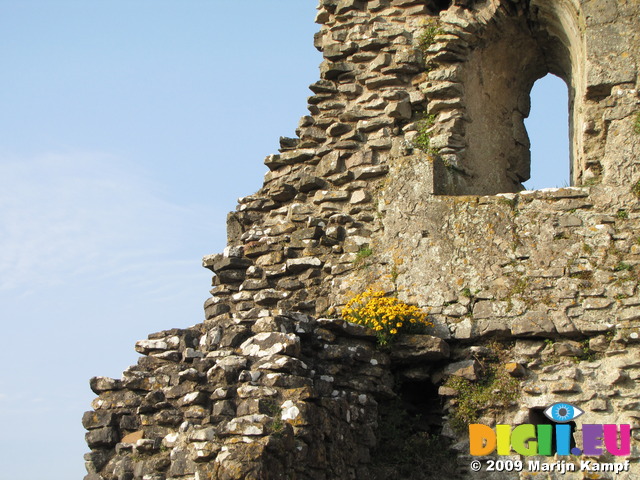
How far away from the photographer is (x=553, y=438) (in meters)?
9.33

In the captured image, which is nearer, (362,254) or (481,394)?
(481,394)

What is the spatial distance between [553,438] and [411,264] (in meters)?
2.11

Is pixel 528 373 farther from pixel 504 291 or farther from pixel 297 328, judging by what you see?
pixel 297 328

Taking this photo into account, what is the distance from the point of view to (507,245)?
1007 centimetres

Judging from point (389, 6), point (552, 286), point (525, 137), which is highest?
point (389, 6)

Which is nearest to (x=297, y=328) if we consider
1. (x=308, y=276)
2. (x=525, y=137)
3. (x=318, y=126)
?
(x=308, y=276)

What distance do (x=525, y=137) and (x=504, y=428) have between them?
397cm

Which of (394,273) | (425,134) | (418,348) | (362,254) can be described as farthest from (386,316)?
(425,134)

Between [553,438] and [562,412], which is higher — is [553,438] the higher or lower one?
the lower one

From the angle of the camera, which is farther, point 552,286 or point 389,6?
point 389,6

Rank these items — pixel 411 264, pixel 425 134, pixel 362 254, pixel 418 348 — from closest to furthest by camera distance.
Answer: pixel 418 348, pixel 411 264, pixel 362 254, pixel 425 134

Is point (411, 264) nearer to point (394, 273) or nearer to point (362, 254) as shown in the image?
point (394, 273)

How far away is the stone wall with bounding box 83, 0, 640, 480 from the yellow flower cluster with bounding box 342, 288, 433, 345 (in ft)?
0.45

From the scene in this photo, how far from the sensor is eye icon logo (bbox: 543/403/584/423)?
9259mm
